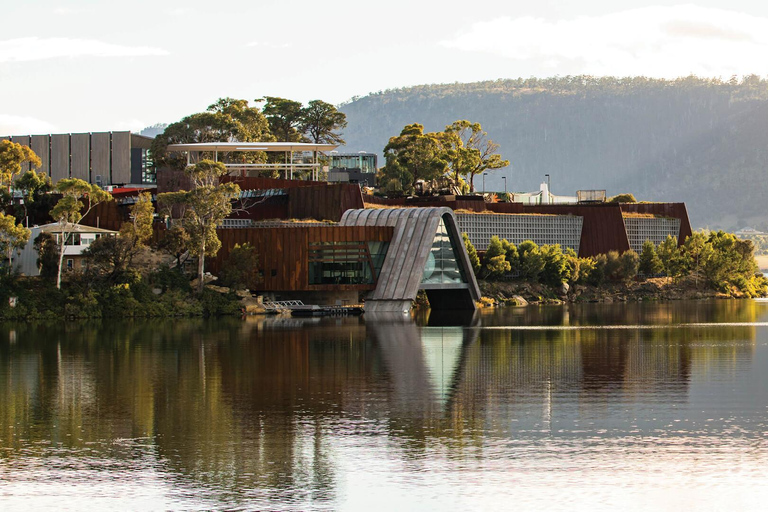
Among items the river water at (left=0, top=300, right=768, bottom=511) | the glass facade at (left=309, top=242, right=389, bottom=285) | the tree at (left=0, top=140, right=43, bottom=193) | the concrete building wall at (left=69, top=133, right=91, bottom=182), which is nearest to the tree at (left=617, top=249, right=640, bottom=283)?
the glass facade at (left=309, top=242, right=389, bottom=285)

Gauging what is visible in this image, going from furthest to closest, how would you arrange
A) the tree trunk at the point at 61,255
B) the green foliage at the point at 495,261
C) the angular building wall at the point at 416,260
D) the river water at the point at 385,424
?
Result: the green foliage at the point at 495,261 → the angular building wall at the point at 416,260 → the tree trunk at the point at 61,255 → the river water at the point at 385,424

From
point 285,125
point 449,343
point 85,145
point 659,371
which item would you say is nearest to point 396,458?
point 659,371

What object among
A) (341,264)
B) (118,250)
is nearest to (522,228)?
(341,264)

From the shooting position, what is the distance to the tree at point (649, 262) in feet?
395

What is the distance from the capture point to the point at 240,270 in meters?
87.4

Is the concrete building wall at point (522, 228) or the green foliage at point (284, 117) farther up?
the green foliage at point (284, 117)

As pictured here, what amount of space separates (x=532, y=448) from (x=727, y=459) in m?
4.56

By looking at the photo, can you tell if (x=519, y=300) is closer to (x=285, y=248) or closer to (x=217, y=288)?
(x=285, y=248)

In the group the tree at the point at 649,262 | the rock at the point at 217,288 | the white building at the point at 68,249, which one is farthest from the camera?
the tree at the point at 649,262

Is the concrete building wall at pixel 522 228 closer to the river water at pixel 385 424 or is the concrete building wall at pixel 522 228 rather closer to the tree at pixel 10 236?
the tree at pixel 10 236

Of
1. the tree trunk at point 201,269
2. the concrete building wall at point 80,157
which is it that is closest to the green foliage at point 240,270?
the tree trunk at point 201,269

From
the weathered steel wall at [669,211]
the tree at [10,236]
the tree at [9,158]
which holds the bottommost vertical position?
the tree at [10,236]

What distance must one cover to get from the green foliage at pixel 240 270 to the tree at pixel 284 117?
7041cm

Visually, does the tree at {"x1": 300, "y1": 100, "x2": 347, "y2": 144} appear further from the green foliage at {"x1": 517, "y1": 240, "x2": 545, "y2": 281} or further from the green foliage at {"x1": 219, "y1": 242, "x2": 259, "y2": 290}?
the green foliage at {"x1": 219, "y1": 242, "x2": 259, "y2": 290}
